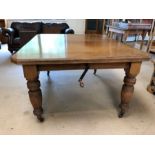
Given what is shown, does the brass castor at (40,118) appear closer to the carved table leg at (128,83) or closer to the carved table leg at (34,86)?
the carved table leg at (34,86)

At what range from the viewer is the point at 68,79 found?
2.55m

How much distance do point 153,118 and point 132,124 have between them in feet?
0.82

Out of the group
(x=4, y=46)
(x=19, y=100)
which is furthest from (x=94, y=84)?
(x=4, y=46)

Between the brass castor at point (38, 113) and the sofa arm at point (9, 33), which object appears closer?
the brass castor at point (38, 113)

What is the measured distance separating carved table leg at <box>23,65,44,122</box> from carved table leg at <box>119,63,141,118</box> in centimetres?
76

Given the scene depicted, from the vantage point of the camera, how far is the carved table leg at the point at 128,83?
1.45 metres

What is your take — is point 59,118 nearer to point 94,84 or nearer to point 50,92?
point 50,92

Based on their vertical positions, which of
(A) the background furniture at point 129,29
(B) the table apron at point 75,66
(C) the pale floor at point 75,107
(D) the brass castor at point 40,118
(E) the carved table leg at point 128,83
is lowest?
(C) the pale floor at point 75,107

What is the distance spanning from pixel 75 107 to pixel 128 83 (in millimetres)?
619

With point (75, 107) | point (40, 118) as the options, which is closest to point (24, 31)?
point (75, 107)

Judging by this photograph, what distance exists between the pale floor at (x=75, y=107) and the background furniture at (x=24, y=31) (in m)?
1.21

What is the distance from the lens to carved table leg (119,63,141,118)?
1.45 metres

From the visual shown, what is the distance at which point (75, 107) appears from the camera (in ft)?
6.03

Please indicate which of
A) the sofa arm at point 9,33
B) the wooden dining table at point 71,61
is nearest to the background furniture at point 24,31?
the sofa arm at point 9,33
